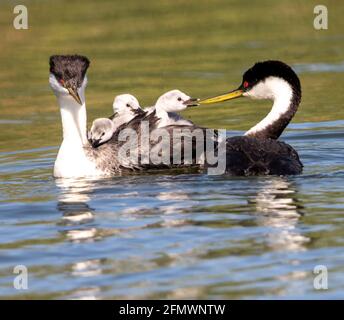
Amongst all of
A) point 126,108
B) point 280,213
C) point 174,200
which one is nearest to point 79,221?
point 174,200

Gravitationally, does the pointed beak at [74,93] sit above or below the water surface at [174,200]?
above

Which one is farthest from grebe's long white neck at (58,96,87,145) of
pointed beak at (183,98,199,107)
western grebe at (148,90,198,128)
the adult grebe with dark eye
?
the adult grebe with dark eye

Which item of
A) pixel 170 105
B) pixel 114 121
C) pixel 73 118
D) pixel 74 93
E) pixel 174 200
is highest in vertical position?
pixel 74 93

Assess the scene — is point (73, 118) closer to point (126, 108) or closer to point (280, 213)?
point (126, 108)

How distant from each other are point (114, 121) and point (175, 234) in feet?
12.7

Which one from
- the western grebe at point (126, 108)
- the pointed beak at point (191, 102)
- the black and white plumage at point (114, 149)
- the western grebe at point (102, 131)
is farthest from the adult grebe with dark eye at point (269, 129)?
the western grebe at point (102, 131)

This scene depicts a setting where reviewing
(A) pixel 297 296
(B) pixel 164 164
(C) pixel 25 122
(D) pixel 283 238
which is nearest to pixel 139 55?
(C) pixel 25 122

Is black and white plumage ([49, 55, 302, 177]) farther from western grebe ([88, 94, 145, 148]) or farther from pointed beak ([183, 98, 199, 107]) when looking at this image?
pointed beak ([183, 98, 199, 107])

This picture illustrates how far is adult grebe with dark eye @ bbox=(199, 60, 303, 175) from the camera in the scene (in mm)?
11781

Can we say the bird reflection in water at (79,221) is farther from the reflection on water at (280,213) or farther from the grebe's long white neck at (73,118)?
the reflection on water at (280,213)

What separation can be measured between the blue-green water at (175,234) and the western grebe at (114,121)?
784 mm

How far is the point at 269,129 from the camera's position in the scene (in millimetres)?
12938

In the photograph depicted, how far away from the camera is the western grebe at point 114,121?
512 inches

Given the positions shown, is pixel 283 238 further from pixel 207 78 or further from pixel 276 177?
pixel 207 78
